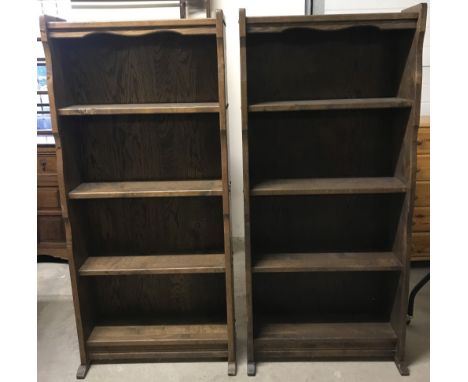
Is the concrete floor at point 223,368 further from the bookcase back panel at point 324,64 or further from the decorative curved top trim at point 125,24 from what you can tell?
the decorative curved top trim at point 125,24

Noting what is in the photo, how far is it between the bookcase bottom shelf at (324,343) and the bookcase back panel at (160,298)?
28 cm

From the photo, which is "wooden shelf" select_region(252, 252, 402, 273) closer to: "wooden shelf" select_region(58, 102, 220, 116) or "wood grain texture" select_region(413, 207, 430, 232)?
"wooden shelf" select_region(58, 102, 220, 116)

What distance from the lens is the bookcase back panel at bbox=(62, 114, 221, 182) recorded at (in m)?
1.99

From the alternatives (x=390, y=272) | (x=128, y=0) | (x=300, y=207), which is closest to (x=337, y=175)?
(x=300, y=207)

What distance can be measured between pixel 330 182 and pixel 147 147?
864mm

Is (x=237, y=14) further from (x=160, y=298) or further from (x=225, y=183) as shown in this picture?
(x=160, y=298)

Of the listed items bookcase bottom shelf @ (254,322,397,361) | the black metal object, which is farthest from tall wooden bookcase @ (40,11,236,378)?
the black metal object

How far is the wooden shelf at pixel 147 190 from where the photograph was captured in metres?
1.87

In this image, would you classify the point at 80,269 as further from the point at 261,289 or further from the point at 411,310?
the point at 411,310

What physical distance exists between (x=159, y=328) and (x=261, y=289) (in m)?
0.55

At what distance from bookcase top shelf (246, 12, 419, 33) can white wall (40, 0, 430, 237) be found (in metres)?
1.24

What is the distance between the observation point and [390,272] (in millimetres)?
2100

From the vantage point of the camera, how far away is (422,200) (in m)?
2.79

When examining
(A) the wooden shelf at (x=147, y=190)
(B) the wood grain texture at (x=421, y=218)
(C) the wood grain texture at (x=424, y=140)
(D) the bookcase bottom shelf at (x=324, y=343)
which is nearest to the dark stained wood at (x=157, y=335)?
(D) the bookcase bottom shelf at (x=324, y=343)
